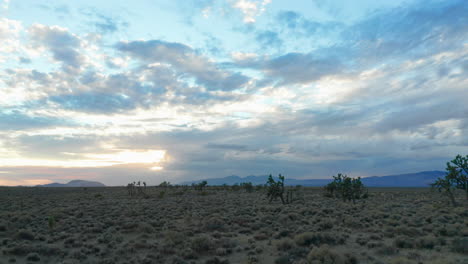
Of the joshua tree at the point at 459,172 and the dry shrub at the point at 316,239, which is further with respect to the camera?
the joshua tree at the point at 459,172

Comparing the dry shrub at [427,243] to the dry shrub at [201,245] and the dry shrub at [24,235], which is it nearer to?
the dry shrub at [201,245]

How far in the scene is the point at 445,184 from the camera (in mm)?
39031

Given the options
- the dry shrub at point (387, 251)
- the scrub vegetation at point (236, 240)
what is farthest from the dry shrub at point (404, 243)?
the dry shrub at point (387, 251)

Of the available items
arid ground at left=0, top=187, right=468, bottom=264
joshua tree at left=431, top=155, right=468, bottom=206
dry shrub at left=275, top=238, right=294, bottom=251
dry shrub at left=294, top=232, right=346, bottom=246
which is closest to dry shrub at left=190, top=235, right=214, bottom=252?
arid ground at left=0, top=187, right=468, bottom=264

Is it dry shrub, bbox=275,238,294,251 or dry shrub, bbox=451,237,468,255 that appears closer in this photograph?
dry shrub, bbox=451,237,468,255

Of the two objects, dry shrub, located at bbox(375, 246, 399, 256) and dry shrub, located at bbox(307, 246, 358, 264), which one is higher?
dry shrub, located at bbox(307, 246, 358, 264)

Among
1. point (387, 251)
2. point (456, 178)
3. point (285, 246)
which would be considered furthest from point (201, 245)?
point (456, 178)

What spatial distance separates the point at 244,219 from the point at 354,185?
1024 inches

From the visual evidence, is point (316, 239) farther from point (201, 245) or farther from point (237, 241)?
point (201, 245)

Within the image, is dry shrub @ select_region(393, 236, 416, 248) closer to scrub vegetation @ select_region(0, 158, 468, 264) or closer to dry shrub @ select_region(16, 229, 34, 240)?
scrub vegetation @ select_region(0, 158, 468, 264)

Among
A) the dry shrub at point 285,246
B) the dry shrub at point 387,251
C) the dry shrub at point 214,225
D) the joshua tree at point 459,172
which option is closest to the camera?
the dry shrub at point 387,251

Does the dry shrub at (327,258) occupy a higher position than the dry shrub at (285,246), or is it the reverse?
the dry shrub at (327,258)

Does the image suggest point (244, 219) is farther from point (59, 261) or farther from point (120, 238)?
point (59, 261)

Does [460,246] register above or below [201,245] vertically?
above
